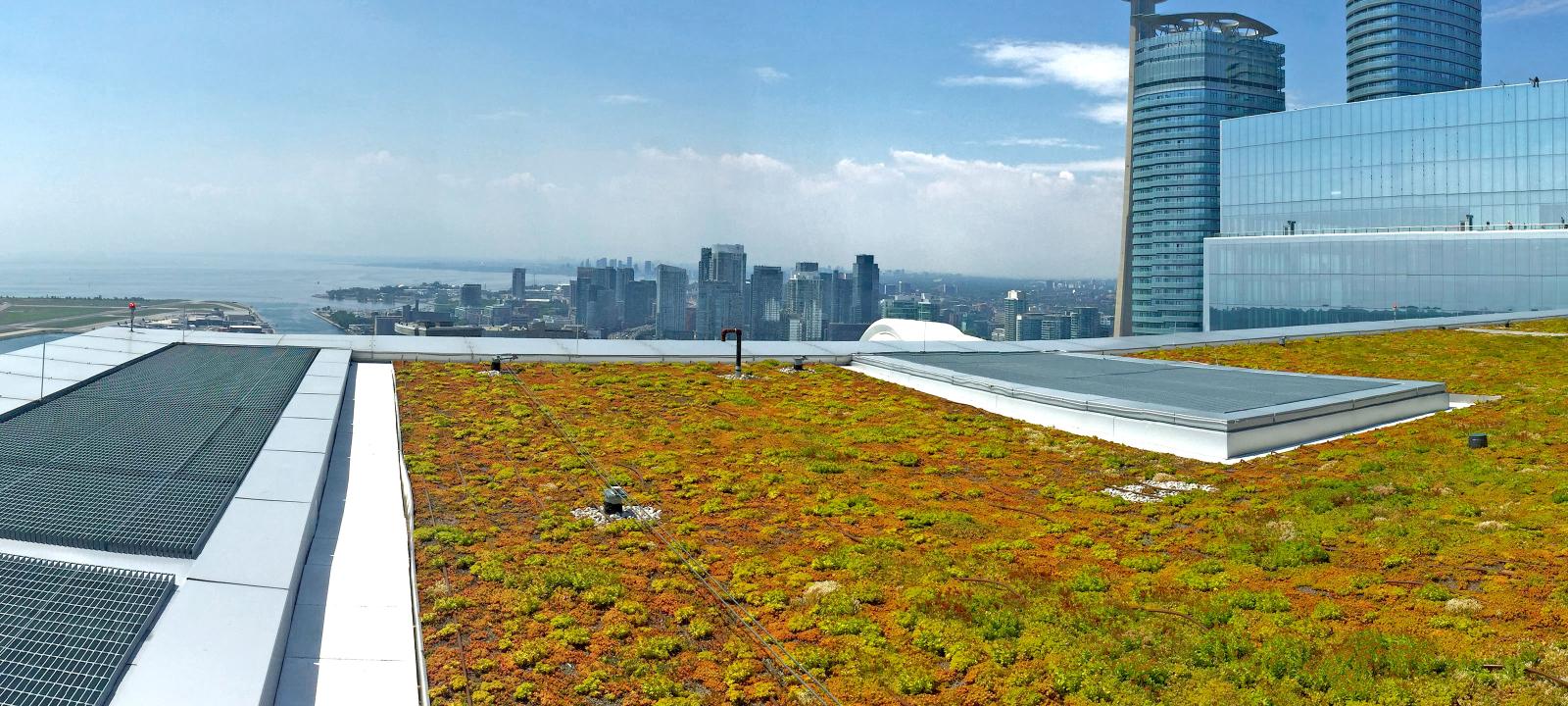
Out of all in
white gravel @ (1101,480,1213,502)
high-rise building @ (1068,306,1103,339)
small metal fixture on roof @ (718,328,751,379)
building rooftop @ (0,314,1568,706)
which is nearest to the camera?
building rooftop @ (0,314,1568,706)

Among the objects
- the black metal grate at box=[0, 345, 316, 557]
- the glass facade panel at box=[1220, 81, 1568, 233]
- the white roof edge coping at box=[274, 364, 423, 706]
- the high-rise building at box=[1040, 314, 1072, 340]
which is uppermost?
the glass facade panel at box=[1220, 81, 1568, 233]

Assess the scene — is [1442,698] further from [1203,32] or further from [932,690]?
[1203,32]

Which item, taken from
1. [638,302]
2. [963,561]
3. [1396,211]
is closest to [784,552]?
[963,561]

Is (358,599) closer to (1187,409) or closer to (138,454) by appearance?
(138,454)

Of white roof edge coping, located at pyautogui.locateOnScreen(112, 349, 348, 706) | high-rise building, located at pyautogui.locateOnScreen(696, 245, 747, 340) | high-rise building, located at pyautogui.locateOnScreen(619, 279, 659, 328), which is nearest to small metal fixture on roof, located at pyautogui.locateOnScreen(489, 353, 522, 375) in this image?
white roof edge coping, located at pyautogui.locateOnScreen(112, 349, 348, 706)

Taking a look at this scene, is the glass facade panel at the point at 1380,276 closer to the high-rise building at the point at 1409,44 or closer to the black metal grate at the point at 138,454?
the black metal grate at the point at 138,454

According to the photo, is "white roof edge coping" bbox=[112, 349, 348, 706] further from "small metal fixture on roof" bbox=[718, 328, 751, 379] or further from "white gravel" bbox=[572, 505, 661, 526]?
"small metal fixture on roof" bbox=[718, 328, 751, 379]
